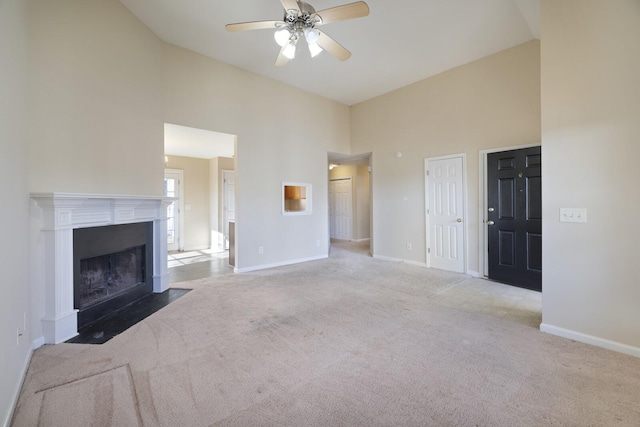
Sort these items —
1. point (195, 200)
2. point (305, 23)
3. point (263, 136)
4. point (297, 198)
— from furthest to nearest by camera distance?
point (195, 200)
point (297, 198)
point (263, 136)
point (305, 23)

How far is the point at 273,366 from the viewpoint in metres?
1.93

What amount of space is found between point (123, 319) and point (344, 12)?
3712mm

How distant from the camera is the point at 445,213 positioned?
4.73 metres

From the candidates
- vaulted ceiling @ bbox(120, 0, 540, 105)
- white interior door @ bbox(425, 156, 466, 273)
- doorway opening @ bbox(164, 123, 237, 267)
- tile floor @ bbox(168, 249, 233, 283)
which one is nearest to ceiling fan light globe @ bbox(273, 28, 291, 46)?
vaulted ceiling @ bbox(120, 0, 540, 105)

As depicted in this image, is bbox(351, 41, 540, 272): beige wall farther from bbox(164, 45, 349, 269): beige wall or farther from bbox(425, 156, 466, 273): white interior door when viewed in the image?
bbox(164, 45, 349, 269): beige wall

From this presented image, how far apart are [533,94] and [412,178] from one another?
215 cm

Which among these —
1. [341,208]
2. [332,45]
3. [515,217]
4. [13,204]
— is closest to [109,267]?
[13,204]

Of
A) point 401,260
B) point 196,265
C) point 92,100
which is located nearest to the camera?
point 92,100

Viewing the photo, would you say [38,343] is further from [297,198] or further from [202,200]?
[202,200]

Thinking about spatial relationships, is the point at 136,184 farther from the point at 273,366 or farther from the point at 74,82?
the point at 273,366

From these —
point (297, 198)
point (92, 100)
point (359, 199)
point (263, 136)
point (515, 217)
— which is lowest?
point (515, 217)

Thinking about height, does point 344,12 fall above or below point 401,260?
above

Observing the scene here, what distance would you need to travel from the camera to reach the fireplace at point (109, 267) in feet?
8.64

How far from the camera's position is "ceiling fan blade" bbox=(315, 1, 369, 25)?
7.53ft
